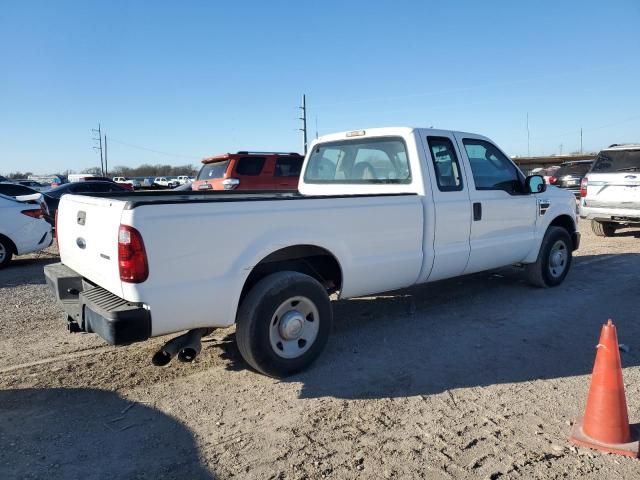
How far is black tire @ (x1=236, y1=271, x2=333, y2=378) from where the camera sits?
142 inches

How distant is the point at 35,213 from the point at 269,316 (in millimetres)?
7168

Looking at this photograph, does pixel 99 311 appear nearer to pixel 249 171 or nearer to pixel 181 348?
pixel 181 348

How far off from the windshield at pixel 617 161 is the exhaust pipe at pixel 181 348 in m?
9.84

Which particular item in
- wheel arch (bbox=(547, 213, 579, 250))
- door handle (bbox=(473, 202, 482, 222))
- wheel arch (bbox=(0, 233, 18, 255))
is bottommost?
wheel arch (bbox=(0, 233, 18, 255))

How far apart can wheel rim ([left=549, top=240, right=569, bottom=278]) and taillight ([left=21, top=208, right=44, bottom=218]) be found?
836 cm

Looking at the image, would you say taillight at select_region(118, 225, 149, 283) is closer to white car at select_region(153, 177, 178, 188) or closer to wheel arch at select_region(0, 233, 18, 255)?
wheel arch at select_region(0, 233, 18, 255)

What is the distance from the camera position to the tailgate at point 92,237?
10.6ft

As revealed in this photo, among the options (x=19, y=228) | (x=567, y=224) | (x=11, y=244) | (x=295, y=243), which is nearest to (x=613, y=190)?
(x=567, y=224)

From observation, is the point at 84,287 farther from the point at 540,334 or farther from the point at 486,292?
the point at 486,292

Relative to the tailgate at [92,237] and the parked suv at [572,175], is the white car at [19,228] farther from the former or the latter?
the parked suv at [572,175]

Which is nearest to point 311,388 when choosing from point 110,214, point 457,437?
point 457,437

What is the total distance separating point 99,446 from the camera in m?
2.99

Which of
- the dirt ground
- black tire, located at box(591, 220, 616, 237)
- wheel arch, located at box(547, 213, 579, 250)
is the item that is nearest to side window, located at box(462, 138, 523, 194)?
wheel arch, located at box(547, 213, 579, 250)

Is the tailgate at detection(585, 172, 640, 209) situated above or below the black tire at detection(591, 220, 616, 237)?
above
